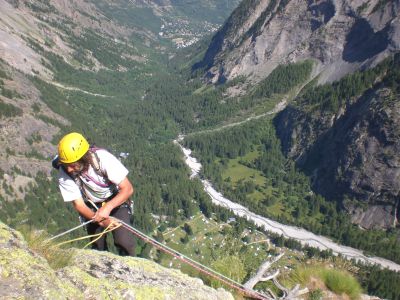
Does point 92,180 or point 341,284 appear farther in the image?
point 341,284

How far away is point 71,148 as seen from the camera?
10055 millimetres

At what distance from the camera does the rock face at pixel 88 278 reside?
22.4ft

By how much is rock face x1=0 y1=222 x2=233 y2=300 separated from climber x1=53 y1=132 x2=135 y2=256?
1.64m

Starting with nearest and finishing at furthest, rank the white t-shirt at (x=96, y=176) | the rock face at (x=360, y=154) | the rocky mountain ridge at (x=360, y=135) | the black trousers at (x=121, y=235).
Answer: the white t-shirt at (x=96, y=176) < the black trousers at (x=121, y=235) < the rock face at (x=360, y=154) < the rocky mountain ridge at (x=360, y=135)

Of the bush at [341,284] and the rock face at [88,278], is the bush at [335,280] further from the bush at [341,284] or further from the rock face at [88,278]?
the rock face at [88,278]

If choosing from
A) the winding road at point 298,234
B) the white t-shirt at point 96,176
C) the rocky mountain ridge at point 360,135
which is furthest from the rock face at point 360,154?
the white t-shirt at point 96,176

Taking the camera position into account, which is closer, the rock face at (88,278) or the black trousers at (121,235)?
the rock face at (88,278)

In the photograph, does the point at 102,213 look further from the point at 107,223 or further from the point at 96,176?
the point at 96,176

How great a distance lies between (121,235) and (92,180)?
196cm

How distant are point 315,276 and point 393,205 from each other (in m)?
135

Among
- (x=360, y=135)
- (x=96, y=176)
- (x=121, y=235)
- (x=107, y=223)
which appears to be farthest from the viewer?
(x=360, y=135)

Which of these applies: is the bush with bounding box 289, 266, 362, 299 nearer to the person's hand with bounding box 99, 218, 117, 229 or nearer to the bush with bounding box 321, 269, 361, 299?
the bush with bounding box 321, 269, 361, 299

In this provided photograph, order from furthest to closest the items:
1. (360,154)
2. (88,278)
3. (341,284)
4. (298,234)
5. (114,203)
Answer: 1. (360,154)
2. (298,234)
3. (341,284)
4. (114,203)
5. (88,278)

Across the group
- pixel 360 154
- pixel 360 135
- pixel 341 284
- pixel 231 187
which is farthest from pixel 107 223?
pixel 360 135
